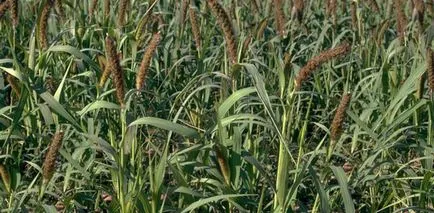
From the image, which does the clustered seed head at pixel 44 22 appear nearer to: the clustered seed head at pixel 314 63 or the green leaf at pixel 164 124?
the green leaf at pixel 164 124

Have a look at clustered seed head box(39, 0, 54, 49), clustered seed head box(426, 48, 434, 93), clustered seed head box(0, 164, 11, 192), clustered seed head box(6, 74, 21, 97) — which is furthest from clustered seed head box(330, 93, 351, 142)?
clustered seed head box(6, 74, 21, 97)

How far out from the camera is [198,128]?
2.65 m

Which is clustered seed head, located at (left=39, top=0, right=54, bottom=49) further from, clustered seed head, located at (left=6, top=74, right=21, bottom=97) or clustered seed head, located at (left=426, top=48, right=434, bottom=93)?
clustered seed head, located at (left=426, top=48, right=434, bottom=93)

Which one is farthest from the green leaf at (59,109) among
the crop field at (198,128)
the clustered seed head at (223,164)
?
the clustered seed head at (223,164)

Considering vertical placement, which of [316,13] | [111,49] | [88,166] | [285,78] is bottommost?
[316,13]

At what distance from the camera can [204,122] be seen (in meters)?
3.36

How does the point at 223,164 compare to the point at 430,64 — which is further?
the point at 430,64

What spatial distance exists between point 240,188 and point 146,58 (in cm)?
64

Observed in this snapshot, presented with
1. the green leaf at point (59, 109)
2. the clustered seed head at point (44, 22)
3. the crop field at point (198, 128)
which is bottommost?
the crop field at point (198, 128)

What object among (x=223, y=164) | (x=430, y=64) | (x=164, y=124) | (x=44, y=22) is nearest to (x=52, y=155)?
(x=164, y=124)

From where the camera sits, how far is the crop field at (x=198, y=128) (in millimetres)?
2400

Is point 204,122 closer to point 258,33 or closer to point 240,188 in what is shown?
point 240,188

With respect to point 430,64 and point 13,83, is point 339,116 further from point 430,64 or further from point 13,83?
point 13,83

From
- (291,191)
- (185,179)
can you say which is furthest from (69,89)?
(291,191)
